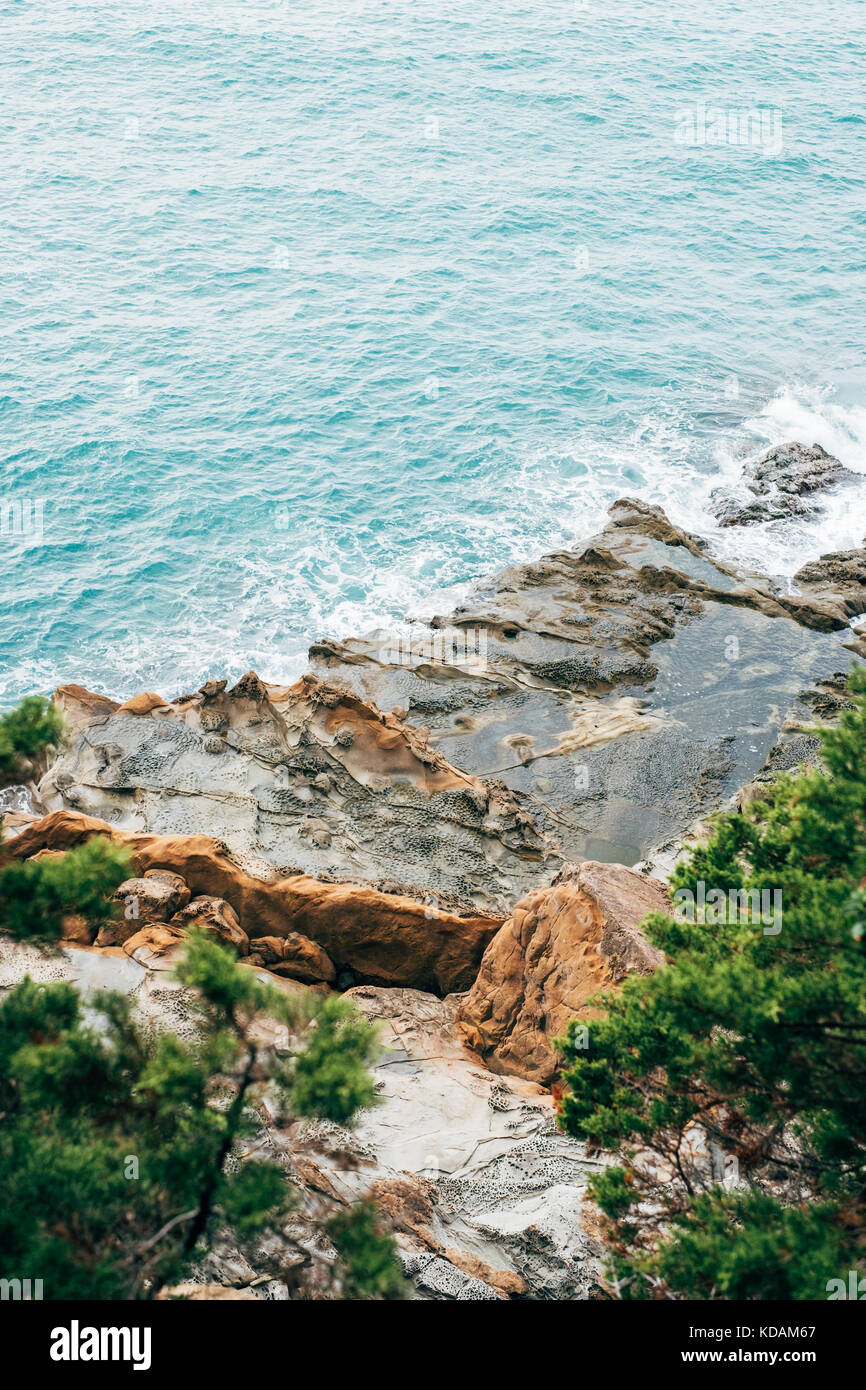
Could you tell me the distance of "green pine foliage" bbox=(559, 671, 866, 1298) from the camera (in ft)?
33.0

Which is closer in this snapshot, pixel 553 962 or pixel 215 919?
pixel 553 962

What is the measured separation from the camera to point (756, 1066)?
10.8m

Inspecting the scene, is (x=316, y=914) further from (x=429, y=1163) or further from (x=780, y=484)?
(x=780, y=484)

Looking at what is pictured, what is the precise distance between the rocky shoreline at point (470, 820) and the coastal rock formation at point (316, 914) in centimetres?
5

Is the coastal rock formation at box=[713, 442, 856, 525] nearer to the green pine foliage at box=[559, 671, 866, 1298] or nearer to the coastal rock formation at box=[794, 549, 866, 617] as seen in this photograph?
the coastal rock formation at box=[794, 549, 866, 617]

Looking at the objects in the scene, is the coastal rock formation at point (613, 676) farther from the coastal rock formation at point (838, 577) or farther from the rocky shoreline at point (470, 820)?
the coastal rock formation at point (838, 577)

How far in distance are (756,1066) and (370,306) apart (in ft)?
167

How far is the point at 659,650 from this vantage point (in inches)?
1239

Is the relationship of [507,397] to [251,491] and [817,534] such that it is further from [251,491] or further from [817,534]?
[817,534]

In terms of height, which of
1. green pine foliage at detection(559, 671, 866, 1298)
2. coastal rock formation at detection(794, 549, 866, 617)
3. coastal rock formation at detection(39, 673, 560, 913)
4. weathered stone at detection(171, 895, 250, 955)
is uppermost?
green pine foliage at detection(559, 671, 866, 1298)

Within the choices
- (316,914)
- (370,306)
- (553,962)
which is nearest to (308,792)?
(316,914)

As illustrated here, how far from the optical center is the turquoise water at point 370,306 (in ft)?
127

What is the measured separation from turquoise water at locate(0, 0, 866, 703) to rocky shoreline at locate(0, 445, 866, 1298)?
528 cm

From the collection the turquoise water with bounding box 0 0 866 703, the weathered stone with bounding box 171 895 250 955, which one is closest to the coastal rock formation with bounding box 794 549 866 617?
the turquoise water with bounding box 0 0 866 703
